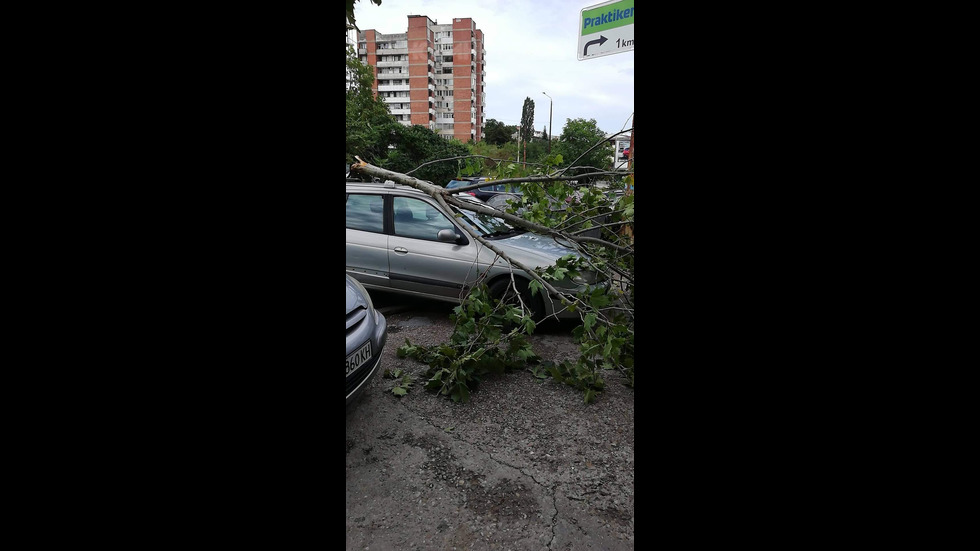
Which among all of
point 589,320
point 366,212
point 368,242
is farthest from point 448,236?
point 589,320

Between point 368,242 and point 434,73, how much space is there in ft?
248

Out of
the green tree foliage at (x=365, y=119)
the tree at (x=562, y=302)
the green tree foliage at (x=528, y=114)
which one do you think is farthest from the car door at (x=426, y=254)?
the green tree foliage at (x=528, y=114)

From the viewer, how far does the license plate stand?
10.2 feet

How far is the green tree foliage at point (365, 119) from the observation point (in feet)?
67.0

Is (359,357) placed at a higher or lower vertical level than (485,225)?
lower

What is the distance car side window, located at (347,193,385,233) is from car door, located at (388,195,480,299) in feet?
0.55

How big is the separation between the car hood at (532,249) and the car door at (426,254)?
339 mm

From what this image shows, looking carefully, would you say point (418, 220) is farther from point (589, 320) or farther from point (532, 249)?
point (589, 320)

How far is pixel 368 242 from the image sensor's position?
18.3ft

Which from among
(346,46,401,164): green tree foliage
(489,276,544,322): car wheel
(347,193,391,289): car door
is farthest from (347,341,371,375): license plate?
(346,46,401,164): green tree foliage

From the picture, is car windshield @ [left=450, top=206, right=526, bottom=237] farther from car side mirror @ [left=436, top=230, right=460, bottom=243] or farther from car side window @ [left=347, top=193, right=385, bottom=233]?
car side window @ [left=347, top=193, right=385, bottom=233]
